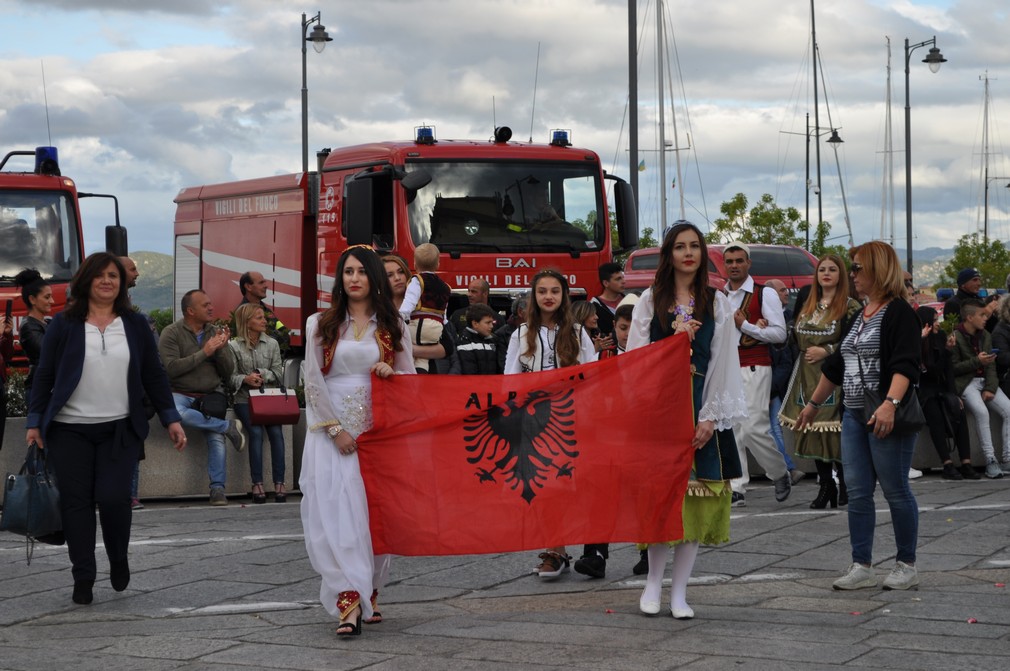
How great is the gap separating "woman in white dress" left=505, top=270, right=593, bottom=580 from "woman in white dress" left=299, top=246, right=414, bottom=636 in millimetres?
1345

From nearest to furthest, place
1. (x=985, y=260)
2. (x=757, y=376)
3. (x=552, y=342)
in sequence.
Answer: (x=552, y=342)
(x=757, y=376)
(x=985, y=260)

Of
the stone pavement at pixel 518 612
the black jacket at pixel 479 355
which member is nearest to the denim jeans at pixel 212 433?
the stone pavement at pixel 518 612

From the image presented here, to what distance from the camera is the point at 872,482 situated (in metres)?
8.00

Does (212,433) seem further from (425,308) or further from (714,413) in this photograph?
(714,413)

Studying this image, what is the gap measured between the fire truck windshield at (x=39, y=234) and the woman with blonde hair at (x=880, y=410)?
12.2m

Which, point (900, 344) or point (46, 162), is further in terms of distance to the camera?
point (46, 162)

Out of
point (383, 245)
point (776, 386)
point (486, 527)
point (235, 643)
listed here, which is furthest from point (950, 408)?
point (235, 643)

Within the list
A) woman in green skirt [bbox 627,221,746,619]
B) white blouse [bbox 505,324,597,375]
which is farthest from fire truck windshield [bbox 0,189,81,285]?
woman in green skirt [bbox 627,221,746,619]

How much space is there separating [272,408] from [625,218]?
7.00 meters

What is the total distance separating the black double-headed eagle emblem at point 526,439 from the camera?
7500 millimetres

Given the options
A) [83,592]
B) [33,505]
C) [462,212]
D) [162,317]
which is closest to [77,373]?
[33,505]

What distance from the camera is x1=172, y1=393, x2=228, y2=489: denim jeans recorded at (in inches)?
492

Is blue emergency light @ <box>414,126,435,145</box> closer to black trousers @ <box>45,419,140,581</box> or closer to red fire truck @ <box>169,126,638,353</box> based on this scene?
red fire truck @ <box>169,126,638,353</box>

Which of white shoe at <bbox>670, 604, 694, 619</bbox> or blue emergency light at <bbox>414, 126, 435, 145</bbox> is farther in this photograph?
blue emergency light at <bbox>414, 126, 435, 145</bbox>
